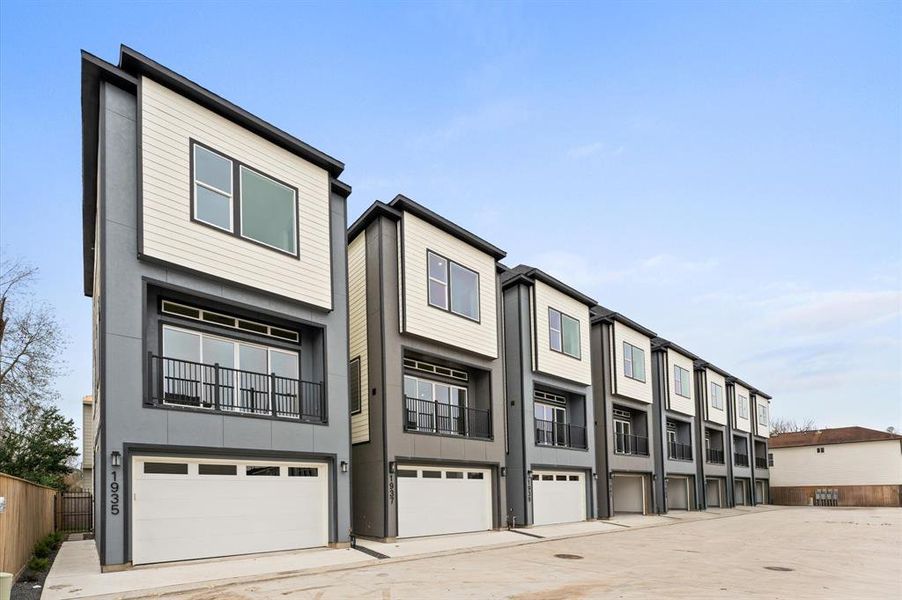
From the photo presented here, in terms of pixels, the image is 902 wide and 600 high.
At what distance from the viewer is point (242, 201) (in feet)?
48.7

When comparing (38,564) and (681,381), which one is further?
(681,381)

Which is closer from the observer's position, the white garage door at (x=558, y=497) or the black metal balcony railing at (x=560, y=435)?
the white garage door at (x=558, y=497)

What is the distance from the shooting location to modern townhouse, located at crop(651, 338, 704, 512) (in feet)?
109

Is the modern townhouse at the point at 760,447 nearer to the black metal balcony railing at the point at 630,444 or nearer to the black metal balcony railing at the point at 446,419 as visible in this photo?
the black metal balcony railing at the point at 630,444

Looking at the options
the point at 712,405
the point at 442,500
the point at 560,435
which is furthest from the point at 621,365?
the point at 712,405

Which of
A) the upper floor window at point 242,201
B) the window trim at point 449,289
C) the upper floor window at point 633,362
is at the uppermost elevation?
the upper floor window at point 242,201

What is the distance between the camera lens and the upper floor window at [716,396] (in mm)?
41447

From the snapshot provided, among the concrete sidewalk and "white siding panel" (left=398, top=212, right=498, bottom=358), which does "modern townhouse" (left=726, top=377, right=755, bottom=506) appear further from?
the concrete sidewalk

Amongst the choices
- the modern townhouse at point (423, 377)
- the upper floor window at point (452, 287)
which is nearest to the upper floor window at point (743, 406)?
the modern townhouse at point (423, 377)

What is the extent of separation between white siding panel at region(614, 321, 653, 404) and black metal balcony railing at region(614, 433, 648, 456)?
1.80 meters

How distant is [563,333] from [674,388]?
42.1 feet

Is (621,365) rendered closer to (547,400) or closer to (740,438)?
(547,400)

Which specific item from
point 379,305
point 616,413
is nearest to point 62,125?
point 379,305

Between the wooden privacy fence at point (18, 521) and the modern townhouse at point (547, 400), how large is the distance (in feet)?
44.2
